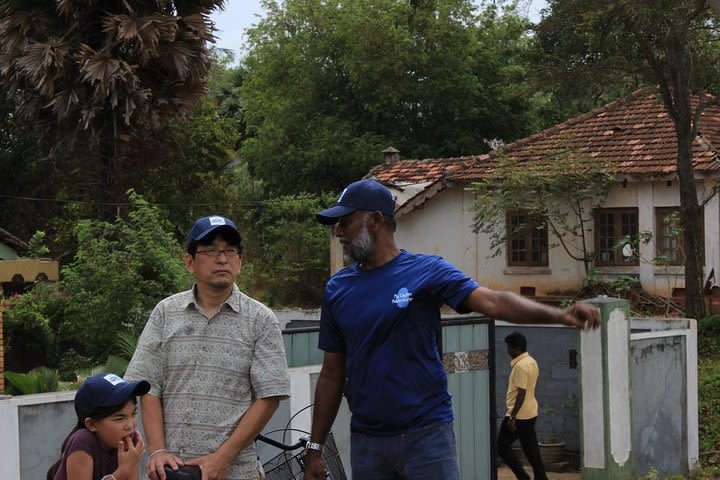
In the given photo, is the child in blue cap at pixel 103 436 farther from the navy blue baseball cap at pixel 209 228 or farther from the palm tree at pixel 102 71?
the palm tree at pixel 102 71

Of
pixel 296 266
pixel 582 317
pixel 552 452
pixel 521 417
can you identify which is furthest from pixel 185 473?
pixel 296 266

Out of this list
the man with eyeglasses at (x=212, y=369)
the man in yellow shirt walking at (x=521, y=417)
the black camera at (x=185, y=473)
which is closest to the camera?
the black camera at (x=185, y=473)

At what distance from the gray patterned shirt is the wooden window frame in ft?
72.5

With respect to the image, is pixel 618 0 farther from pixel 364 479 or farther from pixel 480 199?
pixel 364 479

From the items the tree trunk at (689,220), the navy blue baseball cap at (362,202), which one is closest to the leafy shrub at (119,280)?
the navy blue baseball cap at (362,202)

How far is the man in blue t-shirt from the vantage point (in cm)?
497

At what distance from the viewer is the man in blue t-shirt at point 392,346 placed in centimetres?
497

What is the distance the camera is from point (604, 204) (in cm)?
2678

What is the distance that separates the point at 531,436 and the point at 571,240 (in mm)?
15438

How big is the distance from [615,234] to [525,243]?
230 cm

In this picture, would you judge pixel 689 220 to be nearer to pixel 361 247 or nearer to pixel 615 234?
pixel 615 234

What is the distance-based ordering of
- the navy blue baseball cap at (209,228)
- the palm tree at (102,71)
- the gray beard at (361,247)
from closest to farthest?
the navy blue baseball cap at (209,228) < the gray beard at (361,247) < the palm tree at (102,71)

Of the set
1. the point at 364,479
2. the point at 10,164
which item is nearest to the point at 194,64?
the point at 10,164

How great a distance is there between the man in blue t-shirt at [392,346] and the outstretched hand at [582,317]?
388 mm
